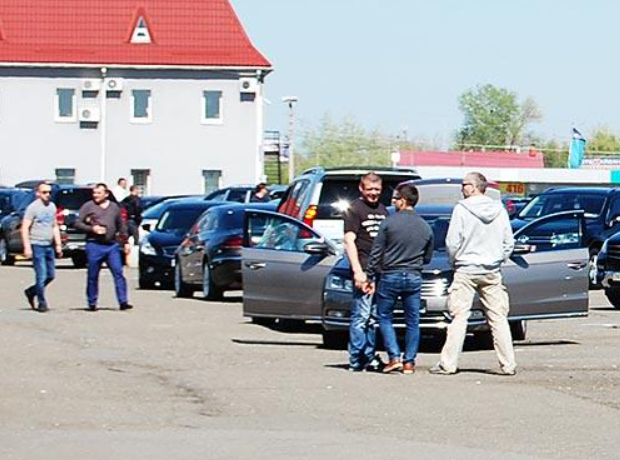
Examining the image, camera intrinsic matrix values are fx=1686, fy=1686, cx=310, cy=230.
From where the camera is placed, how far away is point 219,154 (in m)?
69.6

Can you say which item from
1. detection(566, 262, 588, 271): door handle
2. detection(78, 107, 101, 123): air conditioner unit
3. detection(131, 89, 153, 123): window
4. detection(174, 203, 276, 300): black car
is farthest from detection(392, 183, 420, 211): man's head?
detection(131, 89, 153, 123): window

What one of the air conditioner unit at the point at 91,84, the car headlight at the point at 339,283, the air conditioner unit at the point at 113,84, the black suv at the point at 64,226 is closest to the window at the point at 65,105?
the air conditioner unit at the point at 91,84

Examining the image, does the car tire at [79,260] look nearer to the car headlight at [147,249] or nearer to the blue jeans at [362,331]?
the car headlight at [147,249]

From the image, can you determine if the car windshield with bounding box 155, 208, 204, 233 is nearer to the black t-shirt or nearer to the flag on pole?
the black t-shirt

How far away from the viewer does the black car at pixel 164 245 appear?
97.2ft

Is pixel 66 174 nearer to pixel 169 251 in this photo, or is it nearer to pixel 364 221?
pixel 169 251

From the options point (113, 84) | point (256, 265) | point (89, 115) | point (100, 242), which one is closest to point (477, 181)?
point (256, 265)

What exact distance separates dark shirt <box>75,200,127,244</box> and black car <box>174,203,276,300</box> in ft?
7.65

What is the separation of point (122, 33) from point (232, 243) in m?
46.2

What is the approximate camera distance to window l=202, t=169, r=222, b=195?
69688 millimetres

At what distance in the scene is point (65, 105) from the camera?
69.0 metres

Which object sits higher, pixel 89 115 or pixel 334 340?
pixel 89 115

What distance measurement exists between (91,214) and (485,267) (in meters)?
9.27

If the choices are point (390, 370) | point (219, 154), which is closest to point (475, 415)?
point (390, 370)
